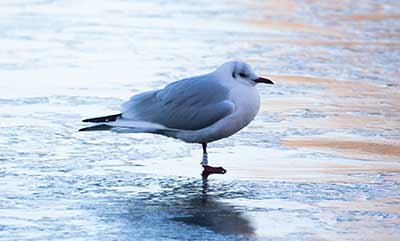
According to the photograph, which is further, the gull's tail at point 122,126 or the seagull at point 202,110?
the gull's tail at point 122,126

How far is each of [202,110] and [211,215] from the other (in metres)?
1.23

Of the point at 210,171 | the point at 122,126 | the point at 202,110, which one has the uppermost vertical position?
the point at 202,110

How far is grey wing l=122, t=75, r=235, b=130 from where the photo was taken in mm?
8008

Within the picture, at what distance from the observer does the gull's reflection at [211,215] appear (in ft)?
21.8

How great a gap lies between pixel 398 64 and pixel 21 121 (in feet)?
15.9

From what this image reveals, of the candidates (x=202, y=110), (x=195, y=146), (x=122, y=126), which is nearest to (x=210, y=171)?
(x=202, y=110)

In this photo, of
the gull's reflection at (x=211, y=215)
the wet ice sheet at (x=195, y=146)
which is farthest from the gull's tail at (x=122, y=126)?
the gull's reflection at (x=211, y=215)

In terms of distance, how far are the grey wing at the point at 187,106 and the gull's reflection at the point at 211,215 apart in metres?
0.64

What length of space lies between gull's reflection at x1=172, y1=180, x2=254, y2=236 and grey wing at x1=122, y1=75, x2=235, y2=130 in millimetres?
639

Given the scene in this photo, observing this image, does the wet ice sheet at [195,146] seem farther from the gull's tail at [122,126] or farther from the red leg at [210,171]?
the gull's tail at [122,126]

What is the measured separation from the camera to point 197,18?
16844 millimetres

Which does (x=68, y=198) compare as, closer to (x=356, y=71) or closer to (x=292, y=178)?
(x=292, y=178)

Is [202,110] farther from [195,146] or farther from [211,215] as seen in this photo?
[211,215]

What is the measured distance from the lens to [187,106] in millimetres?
8086
